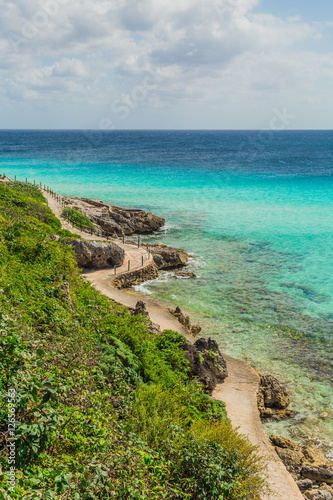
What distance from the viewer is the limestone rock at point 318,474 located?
11438 millimetres

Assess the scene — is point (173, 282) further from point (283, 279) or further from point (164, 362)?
point (164, 362)

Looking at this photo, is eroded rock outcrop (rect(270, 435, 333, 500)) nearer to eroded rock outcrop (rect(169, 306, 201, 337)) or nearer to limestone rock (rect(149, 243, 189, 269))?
eroded rock outcrop (rect(169, 306, 201, 337))

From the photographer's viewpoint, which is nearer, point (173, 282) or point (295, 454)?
point (295, 454)

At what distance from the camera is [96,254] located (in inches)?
1035

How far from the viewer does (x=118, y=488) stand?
664 cm

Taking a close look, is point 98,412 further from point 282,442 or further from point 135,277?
point 135,277

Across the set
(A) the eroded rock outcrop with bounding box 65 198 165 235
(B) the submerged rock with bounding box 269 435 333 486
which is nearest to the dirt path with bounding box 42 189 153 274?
(A) the eroded rock outcrop with bounding box 65 198 165 235

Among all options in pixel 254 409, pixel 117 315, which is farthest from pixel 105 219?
pixel 254 409

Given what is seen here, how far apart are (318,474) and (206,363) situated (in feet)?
17.0

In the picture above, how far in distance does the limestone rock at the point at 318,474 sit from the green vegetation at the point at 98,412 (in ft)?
7.84

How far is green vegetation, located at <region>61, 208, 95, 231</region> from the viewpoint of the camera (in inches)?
1361

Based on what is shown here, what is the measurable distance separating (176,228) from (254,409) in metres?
28.9

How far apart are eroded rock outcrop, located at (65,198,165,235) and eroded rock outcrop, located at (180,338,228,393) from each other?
74.5 ft

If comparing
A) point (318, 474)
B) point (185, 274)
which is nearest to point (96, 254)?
point (185, 274)
